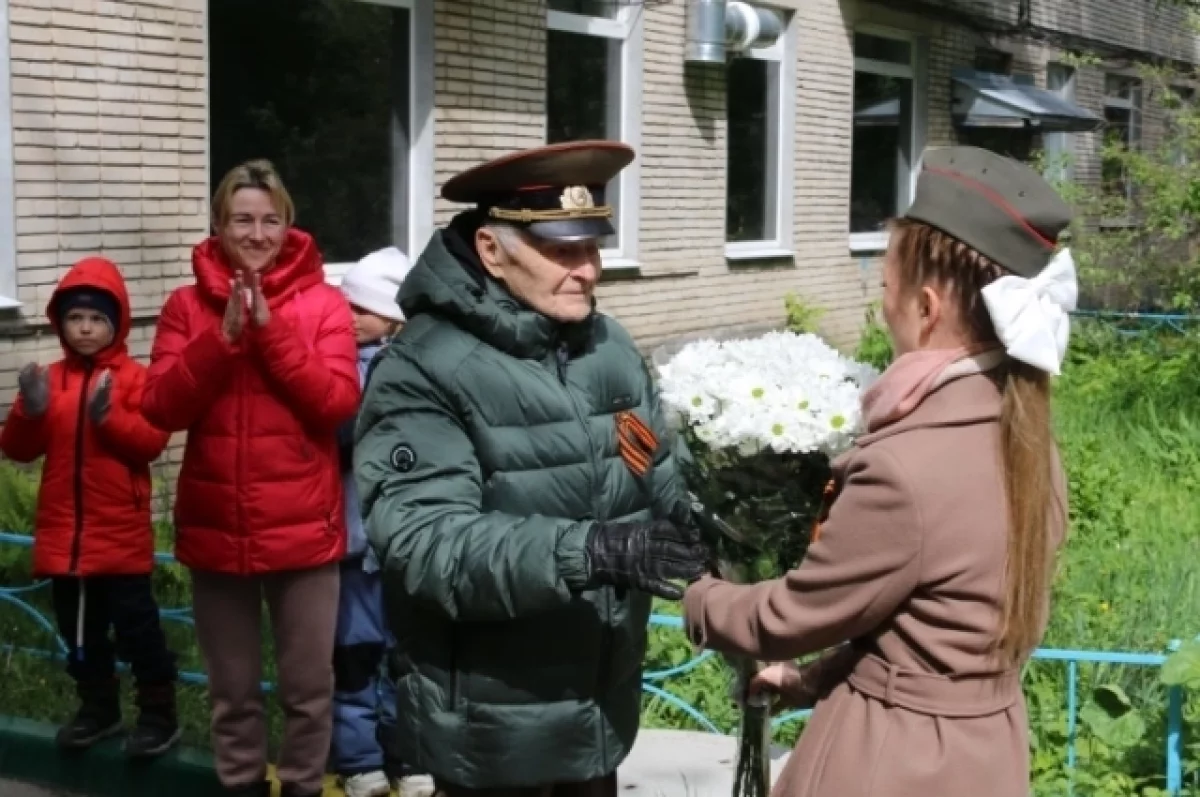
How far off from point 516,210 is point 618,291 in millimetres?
7373

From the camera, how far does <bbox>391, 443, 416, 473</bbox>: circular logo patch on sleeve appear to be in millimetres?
2375

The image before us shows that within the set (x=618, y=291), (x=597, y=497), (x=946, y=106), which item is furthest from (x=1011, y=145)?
(x=597, y=497)

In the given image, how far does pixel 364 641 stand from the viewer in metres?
4.11

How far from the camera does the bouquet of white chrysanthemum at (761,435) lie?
2.37 metres

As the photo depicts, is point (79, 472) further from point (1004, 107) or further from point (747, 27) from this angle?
point (1004, 107)

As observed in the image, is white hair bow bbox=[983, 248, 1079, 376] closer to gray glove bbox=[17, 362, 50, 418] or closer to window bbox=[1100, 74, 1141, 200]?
gray glove bbox=[17, 362, 50, 418]

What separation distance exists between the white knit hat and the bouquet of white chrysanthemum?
1638mm

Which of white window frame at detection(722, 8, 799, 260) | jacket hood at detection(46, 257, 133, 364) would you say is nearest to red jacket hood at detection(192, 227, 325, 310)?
jacket hood at detection(46, 257, 133, 364)

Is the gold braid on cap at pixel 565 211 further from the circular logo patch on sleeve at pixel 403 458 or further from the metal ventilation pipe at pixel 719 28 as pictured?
the metal ventilation pipe at pixel 719 28

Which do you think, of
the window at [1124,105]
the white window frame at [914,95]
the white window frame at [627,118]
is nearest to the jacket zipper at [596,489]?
the white window frame at [627,118]

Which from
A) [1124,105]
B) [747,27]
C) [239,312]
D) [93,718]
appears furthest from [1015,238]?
Result: [1124,105]

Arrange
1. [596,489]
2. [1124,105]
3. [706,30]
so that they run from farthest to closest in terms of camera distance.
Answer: [1124,105] < [706,30] < [596,489]

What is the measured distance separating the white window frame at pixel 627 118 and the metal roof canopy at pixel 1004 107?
536 centimetres

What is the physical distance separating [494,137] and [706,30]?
2.31 metres
